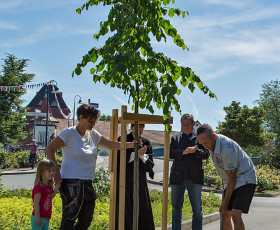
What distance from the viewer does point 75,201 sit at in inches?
168

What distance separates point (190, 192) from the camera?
577 centimetres

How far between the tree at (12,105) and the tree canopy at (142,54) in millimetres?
31756

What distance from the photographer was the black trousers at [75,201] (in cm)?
427

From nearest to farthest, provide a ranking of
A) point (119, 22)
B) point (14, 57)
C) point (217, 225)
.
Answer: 1. point (119, 22)
2. point (217, 225)
3. point (14, 57)

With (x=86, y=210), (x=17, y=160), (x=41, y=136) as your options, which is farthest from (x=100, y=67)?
(x=41, y=136)

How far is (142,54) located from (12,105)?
3369 cm

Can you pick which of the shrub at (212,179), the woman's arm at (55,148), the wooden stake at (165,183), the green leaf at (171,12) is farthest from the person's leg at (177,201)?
the shrub at (212,179)

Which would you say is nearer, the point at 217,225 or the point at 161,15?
the point at 161,15

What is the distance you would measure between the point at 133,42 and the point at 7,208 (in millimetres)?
4069

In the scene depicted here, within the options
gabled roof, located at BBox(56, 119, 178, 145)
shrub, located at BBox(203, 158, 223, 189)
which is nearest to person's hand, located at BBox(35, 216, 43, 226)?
shrub, located at BBox(203, 158, 223, 189)

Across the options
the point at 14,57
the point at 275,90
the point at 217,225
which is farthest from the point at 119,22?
the point at 275,90

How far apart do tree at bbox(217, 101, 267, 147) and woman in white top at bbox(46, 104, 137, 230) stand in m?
35.0

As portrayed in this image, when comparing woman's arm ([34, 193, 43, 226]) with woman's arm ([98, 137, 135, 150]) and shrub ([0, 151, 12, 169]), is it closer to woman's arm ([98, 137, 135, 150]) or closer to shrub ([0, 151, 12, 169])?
woman's arm ([98, 137, 135, 150])

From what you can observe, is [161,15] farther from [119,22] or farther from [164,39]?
[119,22]
